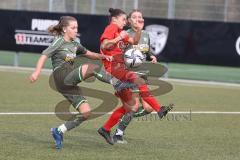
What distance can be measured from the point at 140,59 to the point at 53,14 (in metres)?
13.4

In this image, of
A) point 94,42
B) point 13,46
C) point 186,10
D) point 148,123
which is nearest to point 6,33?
point 13,46

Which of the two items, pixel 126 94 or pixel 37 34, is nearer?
pixel 126 94

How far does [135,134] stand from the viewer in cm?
1180

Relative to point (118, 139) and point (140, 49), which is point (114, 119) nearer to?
point (118, 139)

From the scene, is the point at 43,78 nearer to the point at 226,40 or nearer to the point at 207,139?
the point at 226,40

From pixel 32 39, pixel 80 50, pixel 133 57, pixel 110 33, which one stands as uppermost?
pixel 110 33

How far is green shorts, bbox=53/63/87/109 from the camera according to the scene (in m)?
10.2

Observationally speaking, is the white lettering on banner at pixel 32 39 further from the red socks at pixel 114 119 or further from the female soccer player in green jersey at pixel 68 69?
the female soccer player in green jersey at pixel 68 69

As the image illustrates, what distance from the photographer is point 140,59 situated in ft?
37.3

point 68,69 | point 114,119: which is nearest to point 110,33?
point 68,69

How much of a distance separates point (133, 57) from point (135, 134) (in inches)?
50.0

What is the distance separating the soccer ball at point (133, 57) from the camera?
11.3m

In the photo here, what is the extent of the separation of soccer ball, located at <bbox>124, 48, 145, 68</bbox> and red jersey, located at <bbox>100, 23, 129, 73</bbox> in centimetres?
9

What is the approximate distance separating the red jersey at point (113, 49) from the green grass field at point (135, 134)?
3.60 feet
